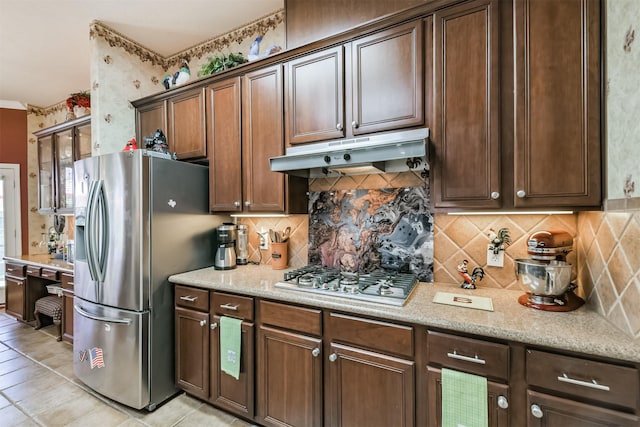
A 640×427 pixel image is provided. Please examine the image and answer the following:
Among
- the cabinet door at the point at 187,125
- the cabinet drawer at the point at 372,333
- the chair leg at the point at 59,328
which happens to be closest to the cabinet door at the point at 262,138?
the cabinet door at the point at 187,125

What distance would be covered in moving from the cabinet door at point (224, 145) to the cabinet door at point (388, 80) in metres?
0.99

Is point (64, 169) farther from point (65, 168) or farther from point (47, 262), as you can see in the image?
point (47, 262)

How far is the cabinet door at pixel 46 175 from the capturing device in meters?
3.89

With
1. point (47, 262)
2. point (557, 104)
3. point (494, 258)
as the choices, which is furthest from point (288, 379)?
point (47, 262)

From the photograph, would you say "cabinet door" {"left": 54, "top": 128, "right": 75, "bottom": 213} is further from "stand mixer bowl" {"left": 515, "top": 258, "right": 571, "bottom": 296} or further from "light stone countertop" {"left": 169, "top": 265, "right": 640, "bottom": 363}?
"stand mixer bowl" {"left": 515, "top": 258, "right": 571, "bottom": 296}

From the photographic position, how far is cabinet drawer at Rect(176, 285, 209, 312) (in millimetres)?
1971

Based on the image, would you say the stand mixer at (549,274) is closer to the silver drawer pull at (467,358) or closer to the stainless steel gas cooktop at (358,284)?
the silver drawer pull at (467,358)

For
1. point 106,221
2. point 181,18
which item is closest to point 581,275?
point 106,221

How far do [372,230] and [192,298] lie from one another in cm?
138

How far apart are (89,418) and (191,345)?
0.81m

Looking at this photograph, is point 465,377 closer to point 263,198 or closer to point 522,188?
point 522,188

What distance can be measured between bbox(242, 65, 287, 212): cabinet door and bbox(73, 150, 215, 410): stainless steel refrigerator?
0.53m

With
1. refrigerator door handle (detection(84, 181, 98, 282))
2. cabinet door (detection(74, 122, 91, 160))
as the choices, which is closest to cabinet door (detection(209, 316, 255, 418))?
refrigerator door handle (detection(84, 181, 98, 282))

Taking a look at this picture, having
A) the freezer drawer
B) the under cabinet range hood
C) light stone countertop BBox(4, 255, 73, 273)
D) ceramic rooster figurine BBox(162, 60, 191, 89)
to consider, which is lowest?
the freezer drawer
